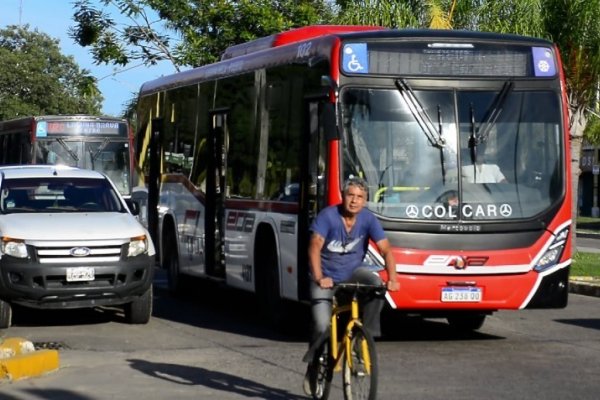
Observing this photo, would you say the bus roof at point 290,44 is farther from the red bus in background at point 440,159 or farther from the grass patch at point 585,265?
the grass patch at point 585,265

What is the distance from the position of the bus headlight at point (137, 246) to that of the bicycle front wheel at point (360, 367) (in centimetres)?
625

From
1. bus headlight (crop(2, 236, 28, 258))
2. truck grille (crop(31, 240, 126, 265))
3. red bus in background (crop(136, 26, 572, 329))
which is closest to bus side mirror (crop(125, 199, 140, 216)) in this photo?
truck grille (crop(31, 240, 126, 265))

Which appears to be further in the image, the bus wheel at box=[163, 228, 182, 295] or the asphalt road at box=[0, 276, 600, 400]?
the bus wheel at box=[163, 228, 182, 295]

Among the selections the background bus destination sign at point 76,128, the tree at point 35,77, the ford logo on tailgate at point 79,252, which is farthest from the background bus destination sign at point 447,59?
the tree at point 35,77

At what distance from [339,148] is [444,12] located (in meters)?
15.1

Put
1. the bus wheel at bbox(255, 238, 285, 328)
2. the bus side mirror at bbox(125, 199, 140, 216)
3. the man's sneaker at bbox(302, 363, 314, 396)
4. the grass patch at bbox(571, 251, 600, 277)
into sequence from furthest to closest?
the grass patch at bbox(571, 251, 600, 277)
the bus side mirror at bbox(125, 199, 140, 216)
the bus wheel at bbox(255, 238, 285, 328)
the man's sneaker at bbox(302, 363, 314, 396)

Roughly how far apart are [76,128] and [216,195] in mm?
15108

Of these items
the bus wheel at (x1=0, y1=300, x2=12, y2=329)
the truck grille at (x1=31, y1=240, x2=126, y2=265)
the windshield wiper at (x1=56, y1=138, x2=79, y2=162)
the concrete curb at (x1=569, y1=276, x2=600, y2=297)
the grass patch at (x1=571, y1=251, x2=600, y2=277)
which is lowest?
the grass patch at (x1=571, y1=251, x2=600, y2=277)

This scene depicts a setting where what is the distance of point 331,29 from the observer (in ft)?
58.6

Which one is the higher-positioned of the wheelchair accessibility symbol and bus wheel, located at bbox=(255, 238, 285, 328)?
the wheelchair accessibility symbol

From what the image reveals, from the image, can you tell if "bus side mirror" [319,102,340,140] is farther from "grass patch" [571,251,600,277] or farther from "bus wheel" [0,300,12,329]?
"grass patch" [571,251,600,277]

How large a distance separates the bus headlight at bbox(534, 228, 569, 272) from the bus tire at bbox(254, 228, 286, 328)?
9.53 ft

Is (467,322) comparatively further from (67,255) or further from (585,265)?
(585,265)

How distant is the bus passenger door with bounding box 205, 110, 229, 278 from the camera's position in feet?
55.4
